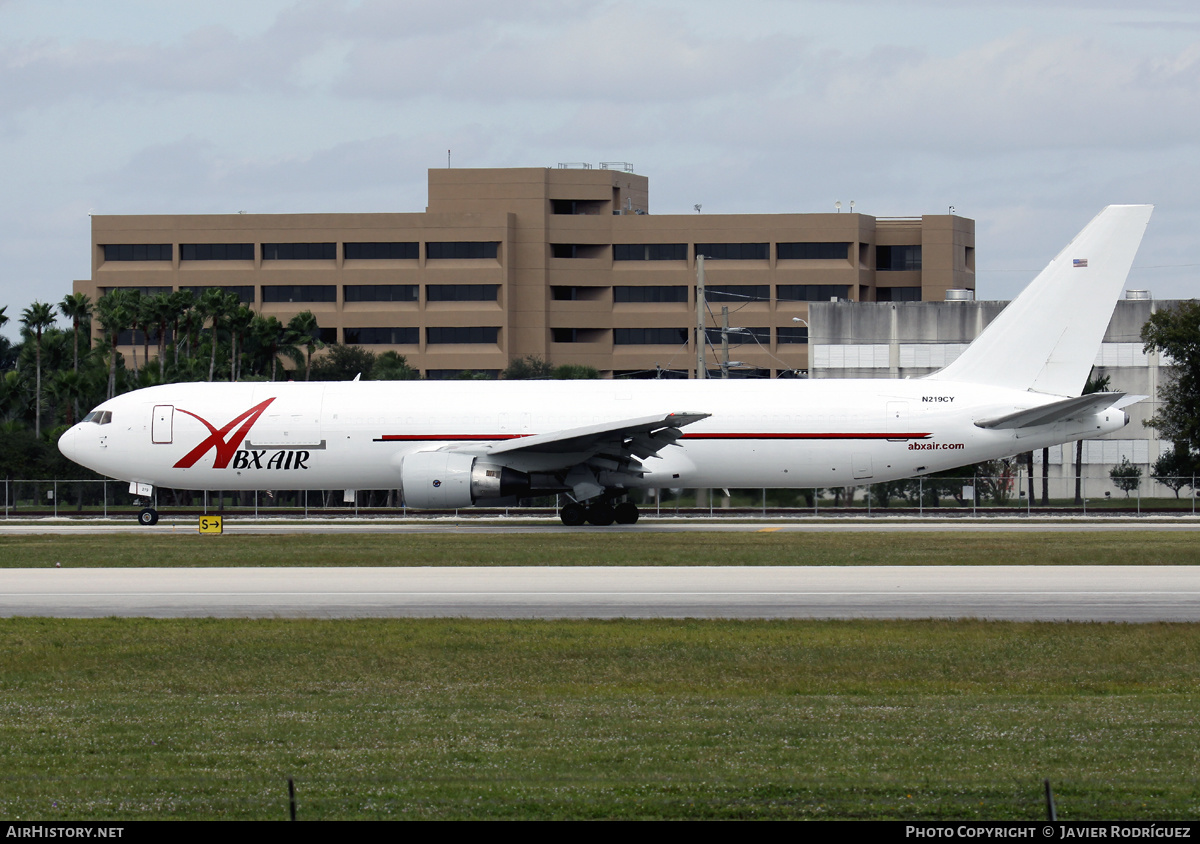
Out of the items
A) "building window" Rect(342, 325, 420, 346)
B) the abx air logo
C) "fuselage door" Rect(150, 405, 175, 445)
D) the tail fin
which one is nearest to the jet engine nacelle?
the abx air logo

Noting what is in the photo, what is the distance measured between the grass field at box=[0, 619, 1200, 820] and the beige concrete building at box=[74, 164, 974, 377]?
9269cm

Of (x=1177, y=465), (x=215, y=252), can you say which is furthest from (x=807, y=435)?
(x=215, y=252)

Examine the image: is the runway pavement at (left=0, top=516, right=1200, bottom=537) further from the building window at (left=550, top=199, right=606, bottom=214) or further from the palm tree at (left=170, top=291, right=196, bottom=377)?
the building window at (left=550, top=199, right=606, bottom=214)

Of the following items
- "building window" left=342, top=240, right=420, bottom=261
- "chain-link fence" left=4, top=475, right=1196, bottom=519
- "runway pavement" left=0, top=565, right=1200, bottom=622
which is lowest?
"runway pavement" left=0, top=565, right=1200, bottom=622

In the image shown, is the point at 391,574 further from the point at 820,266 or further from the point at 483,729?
the point at 820,266

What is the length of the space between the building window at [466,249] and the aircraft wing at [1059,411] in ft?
253

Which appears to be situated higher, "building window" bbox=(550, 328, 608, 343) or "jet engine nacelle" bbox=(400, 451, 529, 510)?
"building window" bbox=(550, 328, 608, 343)

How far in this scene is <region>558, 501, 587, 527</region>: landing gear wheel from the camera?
3781cm

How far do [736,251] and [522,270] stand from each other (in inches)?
726

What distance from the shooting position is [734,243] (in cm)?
11219

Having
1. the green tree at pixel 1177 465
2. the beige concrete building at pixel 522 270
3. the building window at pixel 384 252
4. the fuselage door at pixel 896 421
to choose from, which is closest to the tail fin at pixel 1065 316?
the fuselage door at pixel 896 421

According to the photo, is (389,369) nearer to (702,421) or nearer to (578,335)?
(578,335)

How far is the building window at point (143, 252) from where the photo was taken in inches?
4419

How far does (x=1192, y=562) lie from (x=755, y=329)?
85.9 metres
